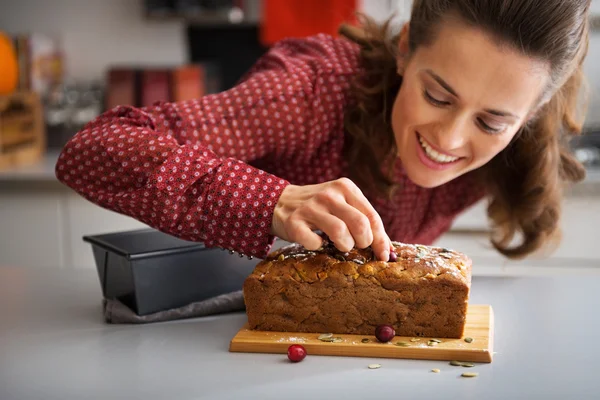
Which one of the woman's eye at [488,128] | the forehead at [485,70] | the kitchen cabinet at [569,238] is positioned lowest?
the kitchen cabinet at [569,238]

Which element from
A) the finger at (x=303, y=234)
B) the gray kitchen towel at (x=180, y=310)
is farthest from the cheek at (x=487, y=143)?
the gray kitchen towel at (x=180, y=310)

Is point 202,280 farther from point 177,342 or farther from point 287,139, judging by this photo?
point 287,139

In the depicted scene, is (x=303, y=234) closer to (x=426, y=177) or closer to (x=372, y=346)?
(x=372, y=346)

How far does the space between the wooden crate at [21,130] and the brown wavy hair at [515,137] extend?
1.69m

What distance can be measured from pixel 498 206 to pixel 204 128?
2.23ft

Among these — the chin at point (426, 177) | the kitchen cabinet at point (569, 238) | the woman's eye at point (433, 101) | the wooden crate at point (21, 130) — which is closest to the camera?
the woman's eye at point (433, 101)

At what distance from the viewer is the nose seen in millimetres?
1275

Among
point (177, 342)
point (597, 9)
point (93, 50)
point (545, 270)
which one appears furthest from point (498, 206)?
point (93, 50)

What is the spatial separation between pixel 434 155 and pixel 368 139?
0.63 ft

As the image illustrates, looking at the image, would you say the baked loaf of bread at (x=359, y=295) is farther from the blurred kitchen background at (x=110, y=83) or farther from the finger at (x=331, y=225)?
the blurred kitchen background at (x=110, y=83)

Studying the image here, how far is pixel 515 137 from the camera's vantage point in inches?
→ 62.2

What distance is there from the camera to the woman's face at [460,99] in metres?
1.24

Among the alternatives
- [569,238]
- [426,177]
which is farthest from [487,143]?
[569,238]

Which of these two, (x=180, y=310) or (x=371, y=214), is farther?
(x=180, y=310)
